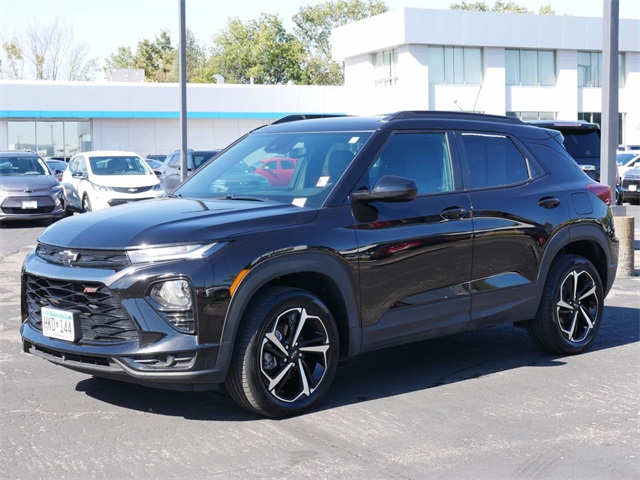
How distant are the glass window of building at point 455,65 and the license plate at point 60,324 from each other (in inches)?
2003

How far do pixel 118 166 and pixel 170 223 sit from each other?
58.2 feet

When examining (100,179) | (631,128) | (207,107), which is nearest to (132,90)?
(207,107)

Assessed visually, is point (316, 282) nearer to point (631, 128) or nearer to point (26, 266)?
point (26, 266)

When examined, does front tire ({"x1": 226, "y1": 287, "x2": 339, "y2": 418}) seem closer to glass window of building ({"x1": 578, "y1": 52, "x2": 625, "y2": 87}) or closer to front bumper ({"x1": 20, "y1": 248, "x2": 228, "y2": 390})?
front bumper ({"x1": 20, "y1": 248, "x2": 228, "y2": 390})

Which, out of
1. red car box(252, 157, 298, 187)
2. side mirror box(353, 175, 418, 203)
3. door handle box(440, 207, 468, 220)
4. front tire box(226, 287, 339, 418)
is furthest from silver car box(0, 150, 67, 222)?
front tire box(226, 287, 339, 418)

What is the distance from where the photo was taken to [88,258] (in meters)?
5.43

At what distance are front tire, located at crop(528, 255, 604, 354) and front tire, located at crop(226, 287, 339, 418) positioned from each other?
2.14m

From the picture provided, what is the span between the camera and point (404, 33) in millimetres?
53406

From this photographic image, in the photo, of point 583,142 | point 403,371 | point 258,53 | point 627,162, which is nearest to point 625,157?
point 627,162

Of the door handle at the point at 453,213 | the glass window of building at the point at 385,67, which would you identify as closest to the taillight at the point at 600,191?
the door handle at the point at 453,213

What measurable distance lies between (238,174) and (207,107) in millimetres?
52285

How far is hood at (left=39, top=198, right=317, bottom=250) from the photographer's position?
5328 mm

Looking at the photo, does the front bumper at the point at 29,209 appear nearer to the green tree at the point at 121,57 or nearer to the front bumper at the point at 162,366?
the front bumper at the point at 162,366

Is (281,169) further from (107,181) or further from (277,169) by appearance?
(107,181)
